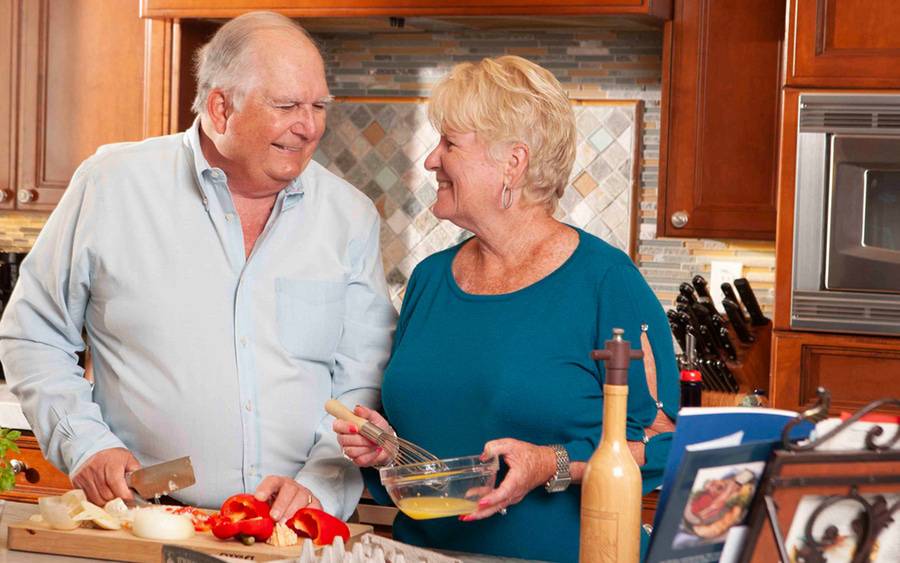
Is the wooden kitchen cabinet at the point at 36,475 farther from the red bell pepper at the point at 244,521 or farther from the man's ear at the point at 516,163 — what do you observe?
the man's ear at the point at 516,163

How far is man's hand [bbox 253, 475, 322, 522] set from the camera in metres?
1.82

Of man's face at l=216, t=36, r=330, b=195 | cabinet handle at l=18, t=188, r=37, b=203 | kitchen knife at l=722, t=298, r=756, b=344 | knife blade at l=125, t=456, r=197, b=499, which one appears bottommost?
knife blade at l=125, t=456, r=197, b=499

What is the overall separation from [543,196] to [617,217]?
159 cm

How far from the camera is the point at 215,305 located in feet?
6.66

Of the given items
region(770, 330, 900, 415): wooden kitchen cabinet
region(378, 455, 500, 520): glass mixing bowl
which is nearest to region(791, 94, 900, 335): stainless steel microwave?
region(770, 330, 900, 415): wooden kitchen cabinet

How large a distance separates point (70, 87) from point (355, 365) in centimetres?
206

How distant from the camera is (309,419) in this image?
2074 mm

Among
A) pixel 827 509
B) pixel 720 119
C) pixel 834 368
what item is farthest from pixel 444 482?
pixel 720 119

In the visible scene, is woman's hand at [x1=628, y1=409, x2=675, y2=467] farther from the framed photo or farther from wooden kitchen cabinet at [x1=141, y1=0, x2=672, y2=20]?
wooden kitchen cabinet at [x1=141, y1=0, x2=672, y2=20]

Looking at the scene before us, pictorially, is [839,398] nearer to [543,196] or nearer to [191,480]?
[543,196]

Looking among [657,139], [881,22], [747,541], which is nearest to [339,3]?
[657,139]

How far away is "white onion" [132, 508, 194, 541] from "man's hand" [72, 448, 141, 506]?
22 centimetres

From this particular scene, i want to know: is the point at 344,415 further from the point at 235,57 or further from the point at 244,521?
the point at 235,57

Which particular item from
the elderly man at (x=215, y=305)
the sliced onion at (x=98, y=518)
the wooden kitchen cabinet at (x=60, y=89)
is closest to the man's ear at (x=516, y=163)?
the elderly man at (x=215, y=305)
